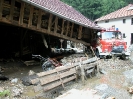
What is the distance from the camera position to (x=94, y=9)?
1843 inches

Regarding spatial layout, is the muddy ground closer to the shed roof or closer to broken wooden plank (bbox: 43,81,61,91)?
broken wooden plank (bbox: 43,81,61,91)

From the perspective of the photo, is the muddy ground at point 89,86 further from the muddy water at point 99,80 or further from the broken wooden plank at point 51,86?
the broken wooden plank at point 51,86

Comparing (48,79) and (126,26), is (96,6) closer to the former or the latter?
(126,26)

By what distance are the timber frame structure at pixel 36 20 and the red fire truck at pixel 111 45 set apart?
3.25 ft

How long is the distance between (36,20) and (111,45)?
620cm

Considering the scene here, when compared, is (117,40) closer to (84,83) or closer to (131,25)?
(84,83)

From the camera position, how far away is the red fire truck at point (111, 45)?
48.9 feet

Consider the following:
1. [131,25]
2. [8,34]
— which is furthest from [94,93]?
[131,25]

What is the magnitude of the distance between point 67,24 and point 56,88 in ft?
24.2

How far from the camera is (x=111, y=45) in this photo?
14906 millimetres

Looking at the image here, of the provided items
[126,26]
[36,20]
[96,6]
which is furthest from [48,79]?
[96,6]

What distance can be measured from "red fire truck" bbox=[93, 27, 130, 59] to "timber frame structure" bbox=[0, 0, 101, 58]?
0.99m

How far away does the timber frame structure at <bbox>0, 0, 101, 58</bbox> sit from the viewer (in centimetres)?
1047

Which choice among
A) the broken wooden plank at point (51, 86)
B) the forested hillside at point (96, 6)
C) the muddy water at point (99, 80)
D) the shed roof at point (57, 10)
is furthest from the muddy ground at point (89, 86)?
the forested hillside at point (96, 6)
